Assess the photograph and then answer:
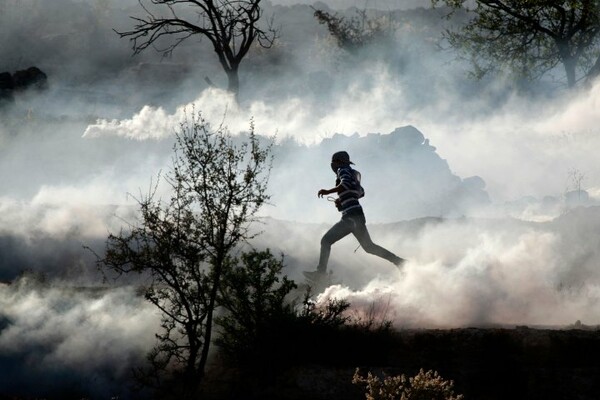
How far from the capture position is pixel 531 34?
77.5ft

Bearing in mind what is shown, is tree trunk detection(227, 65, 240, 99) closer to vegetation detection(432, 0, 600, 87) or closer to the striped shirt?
vegetation detection(432, 0, 600, 87)

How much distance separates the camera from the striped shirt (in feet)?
34.6

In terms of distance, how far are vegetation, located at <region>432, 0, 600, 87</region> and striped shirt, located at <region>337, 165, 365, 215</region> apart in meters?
12.7

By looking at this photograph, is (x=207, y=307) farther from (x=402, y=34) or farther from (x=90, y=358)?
(x=402, y=34)

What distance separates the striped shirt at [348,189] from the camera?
1053cm

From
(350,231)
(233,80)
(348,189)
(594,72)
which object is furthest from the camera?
(594,72)

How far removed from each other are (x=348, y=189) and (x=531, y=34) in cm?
1576

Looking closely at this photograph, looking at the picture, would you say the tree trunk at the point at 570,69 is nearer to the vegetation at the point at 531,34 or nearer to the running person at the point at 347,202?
the vegetation at the point at 531,34

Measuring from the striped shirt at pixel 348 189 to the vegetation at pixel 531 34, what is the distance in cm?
1267

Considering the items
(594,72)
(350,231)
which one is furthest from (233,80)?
(350,231)

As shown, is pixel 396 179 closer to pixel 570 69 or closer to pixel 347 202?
pixel 570 69

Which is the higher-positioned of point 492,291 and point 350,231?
point 350,231

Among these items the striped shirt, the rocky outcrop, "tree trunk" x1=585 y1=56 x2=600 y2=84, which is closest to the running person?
the striped shirt

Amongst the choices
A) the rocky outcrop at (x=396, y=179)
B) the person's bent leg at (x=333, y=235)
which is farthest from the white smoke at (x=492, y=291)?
the rocky outcrop at (x=396, y=179)
